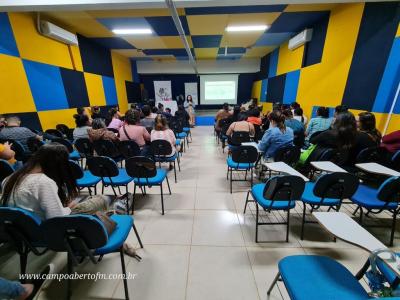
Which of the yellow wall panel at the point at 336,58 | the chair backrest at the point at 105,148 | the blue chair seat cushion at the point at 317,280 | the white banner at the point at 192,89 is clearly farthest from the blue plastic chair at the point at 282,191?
the white banner at the point at 192,89

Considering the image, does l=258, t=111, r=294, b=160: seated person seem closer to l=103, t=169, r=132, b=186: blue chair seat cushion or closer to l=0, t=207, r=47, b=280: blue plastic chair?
l=103, t=169, r=132, b=186: blue chair seat cushion

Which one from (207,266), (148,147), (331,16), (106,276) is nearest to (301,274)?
(207,266)

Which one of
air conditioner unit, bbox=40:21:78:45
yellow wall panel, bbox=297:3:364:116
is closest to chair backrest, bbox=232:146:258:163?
yellow wall panel, bbox=297:3:364:116

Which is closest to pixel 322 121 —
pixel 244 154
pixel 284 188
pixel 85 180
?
pixel 244 154

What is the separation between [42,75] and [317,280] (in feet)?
18.5

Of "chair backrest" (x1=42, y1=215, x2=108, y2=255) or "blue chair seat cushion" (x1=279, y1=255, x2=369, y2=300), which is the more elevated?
"chair backrest" (x1=42, y1=215, x2=108, y2=255)

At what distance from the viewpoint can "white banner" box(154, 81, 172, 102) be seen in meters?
10.4

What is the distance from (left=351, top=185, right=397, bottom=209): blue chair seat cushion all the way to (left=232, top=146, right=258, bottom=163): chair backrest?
124cm

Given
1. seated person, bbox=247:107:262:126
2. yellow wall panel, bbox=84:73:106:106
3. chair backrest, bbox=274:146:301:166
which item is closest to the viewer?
chair backrest, bbox=274:146:301:166

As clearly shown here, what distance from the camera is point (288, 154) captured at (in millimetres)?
2691

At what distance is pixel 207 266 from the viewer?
169 centimetres

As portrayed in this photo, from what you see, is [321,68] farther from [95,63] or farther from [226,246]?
[95,63]

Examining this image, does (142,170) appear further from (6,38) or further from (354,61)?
(354,61)

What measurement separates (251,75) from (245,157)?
8.97 meters
